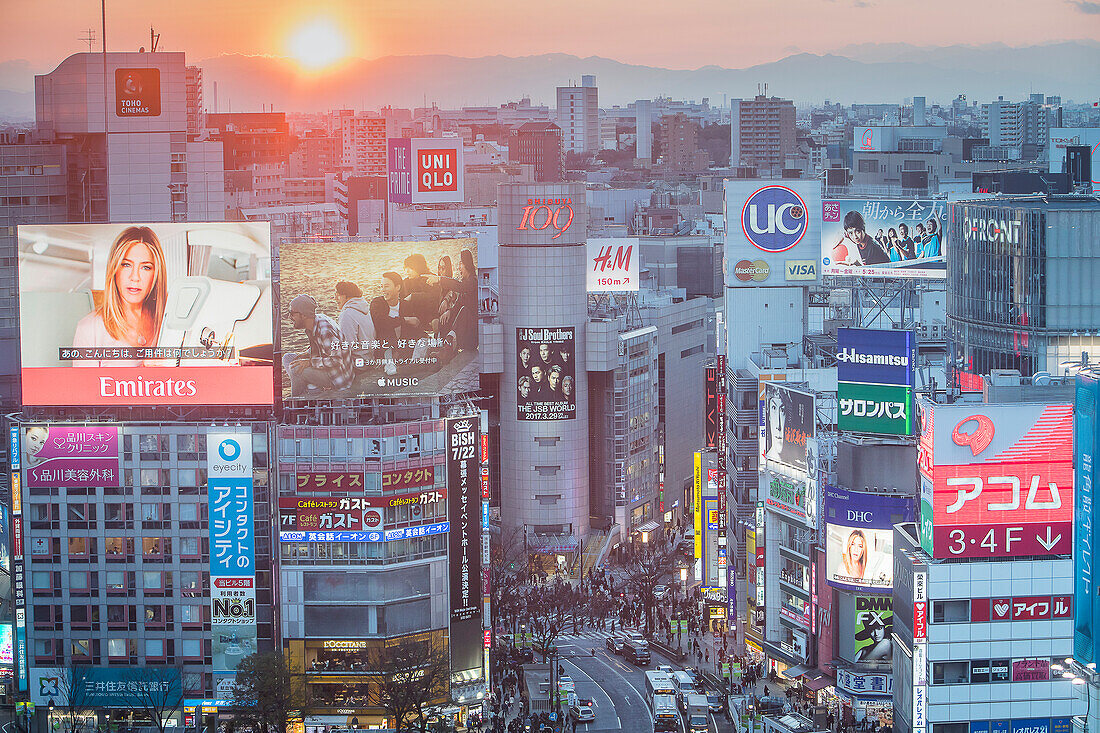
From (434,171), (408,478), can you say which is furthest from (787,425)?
(434,171)

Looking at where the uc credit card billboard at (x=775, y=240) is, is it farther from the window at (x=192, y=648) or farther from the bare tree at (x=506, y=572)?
the window at (x=192, y=648)

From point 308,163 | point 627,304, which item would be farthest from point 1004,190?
point 308,163

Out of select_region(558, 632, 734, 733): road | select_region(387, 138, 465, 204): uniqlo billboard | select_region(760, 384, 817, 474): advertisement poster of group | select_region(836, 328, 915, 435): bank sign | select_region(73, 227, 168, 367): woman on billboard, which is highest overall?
select_region(387, 138, 465, 204): uniqlo billboard

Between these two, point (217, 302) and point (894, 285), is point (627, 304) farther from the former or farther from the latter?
point (217, 302)

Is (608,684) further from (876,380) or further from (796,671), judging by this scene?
(876,380)

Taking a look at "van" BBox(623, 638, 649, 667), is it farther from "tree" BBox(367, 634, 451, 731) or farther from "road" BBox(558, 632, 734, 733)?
"tree" BBox(367, 634, 451, 731)

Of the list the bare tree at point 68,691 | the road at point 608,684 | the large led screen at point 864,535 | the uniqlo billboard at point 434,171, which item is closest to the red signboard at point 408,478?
the road at point 608,684

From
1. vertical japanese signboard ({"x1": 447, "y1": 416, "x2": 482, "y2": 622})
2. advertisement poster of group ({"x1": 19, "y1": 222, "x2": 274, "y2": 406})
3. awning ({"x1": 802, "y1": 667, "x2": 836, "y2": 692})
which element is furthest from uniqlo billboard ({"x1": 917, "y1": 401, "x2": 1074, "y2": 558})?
advertisement poster of group ({"x1": 19, "y1": 222, "x2": 274, "y2": 406})
